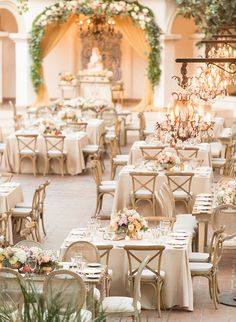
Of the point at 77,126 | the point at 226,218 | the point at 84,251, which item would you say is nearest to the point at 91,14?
the point at 77,126

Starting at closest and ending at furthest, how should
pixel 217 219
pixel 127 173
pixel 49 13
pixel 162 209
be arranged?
pixel 217 219
pixel 162 209
pixel 127 173
pixel 49 13

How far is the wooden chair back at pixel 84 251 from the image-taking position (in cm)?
1242

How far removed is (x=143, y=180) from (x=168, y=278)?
5.24 m

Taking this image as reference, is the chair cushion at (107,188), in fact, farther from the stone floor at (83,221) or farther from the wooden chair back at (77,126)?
the wooden chair back at (77,126)

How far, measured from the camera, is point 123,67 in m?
36.4

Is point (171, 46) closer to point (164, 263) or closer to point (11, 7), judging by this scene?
point (11, 7)

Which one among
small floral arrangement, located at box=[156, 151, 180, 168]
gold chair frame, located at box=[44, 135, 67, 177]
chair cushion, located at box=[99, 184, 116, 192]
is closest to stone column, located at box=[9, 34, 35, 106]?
gold chair frame, located at box=[44, 135, 67, 177]

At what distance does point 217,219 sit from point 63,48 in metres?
22.5

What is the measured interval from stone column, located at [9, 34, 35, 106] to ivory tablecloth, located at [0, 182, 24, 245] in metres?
14.9

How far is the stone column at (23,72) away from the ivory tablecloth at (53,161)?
9.17m

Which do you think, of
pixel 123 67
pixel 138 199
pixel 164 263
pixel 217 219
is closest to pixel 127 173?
pixel 138 199

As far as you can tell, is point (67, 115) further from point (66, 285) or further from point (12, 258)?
point (66, 285)

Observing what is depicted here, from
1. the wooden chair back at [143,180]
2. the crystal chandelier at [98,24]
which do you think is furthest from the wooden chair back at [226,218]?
the crystal chandelier at [98,24]

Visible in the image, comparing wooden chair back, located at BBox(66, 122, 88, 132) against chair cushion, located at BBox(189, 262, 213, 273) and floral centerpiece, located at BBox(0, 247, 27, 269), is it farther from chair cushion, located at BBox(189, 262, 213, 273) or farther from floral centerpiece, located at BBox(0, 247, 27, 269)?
floral centerpiece, located at BBox(0, 247, 27, 269)
